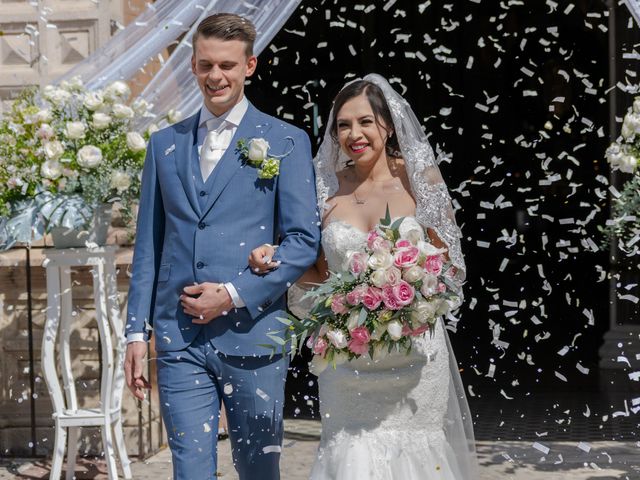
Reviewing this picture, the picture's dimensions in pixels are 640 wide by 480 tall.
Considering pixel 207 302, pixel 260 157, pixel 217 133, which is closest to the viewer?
pixel 207 302

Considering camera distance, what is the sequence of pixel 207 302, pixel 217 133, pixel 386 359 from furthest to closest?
pixel 386 359 → pixel 217 133 → pixel 207 302

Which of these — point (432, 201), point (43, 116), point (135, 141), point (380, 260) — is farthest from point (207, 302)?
point (43, 116)

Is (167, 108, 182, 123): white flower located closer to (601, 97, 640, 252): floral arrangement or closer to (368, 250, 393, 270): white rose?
(368, 250, 393, 270): white rose

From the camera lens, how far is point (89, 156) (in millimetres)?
5031

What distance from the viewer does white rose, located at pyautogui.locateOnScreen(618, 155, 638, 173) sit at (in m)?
5.02

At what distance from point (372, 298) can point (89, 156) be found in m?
2.04

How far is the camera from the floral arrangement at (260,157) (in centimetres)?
357

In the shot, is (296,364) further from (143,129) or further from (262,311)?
(262,311)

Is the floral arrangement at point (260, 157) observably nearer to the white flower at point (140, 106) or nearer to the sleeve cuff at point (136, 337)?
the sleeve cuff at point (136, 337)

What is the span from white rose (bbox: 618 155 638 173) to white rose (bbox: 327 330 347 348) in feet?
6.77

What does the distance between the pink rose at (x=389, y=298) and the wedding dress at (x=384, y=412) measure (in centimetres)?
34

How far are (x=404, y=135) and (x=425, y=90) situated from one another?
662 centimetres

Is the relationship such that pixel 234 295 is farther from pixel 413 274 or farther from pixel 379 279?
pixel 413 274

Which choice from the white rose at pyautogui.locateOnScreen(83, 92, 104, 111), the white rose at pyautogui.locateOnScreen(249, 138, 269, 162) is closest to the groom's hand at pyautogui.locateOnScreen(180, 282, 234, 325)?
the white rose at pyautogui.locateOnScreen(249, 138, 269, 162)
